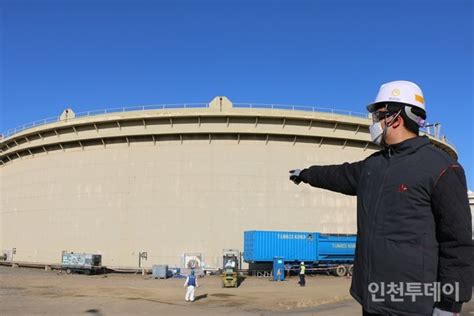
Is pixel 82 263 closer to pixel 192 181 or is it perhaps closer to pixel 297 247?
pixel 192 181

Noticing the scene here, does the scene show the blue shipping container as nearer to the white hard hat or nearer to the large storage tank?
Answer: the large storage tank

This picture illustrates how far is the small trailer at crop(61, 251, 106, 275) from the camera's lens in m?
34.2

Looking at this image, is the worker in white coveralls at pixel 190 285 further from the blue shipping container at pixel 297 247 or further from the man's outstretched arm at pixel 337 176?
the man's outstretched arm at pixel 337 176

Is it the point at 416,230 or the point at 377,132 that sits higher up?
the point at 377,132

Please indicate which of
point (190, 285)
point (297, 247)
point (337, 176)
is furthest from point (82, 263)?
point (337, 176)

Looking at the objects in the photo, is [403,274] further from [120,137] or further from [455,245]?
[120,137]

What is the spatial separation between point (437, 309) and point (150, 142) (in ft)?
115

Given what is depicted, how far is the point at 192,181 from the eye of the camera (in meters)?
35.0

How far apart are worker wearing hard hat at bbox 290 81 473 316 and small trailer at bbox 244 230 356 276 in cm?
2977

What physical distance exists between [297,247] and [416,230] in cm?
3136

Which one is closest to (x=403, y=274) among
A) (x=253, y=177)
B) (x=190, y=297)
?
(x=190, y=297)

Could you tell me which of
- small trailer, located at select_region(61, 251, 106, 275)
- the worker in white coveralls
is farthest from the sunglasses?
small trailer, located at select_region(61, 251, 106, 275)

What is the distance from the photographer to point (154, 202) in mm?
34938

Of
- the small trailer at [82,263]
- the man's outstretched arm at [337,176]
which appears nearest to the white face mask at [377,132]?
the man's outstretched arm at [337,176]
